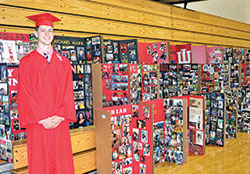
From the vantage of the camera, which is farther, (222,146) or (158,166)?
(222,146)

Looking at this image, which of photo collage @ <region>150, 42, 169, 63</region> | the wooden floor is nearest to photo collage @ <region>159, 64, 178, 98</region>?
photo collage @ <region>150, 42, 169, 63</region>

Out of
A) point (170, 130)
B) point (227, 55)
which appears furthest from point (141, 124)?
point (227, 55)

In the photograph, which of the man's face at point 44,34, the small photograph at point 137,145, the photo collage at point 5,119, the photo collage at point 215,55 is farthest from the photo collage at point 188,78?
the photo collage at point 5,119

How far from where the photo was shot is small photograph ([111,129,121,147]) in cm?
293

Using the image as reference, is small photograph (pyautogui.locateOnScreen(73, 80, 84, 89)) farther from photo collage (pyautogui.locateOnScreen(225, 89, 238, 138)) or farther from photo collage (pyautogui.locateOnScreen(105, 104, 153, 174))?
photo collage (pyautogui.locateOnScreen(225, 89, 238, 138))

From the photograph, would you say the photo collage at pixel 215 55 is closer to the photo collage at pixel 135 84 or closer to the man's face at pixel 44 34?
the photo collage at pixel 135 84

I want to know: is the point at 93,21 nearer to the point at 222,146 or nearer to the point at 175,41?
the point at 175,41

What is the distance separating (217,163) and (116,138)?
5.13 feet

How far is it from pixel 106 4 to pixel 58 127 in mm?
2489

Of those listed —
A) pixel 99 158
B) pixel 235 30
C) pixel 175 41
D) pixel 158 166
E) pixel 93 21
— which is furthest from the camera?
pixel 235 30

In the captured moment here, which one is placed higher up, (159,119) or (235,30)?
(235,30)

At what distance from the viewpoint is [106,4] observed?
4.04 m

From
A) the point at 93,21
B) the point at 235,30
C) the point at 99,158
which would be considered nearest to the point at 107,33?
the point at 93,21

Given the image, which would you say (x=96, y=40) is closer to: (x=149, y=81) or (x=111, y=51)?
(x=111, y=51)
